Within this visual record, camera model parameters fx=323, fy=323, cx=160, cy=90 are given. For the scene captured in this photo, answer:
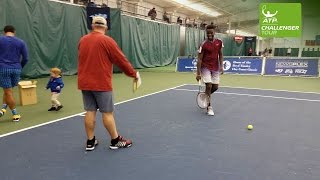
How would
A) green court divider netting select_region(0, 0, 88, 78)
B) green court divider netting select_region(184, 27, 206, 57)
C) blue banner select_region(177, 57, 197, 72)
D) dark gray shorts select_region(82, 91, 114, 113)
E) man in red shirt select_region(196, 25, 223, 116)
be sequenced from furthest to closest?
green court divider netting select_region(184, 27, 206, 57) → blue banner select_region(177, 57, 197, 72) → green court divider netting select_region(0, 0, 88, 78) → man in red shirt select_region(196, 25, 223, 116) → dark gray shorts select_region(82, 91, 114, 113)

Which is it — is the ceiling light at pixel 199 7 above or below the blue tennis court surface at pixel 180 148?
above

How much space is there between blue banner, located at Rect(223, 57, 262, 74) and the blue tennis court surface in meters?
9.03

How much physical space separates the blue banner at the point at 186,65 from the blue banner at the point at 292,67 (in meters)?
3.72

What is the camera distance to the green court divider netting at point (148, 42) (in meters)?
18.5

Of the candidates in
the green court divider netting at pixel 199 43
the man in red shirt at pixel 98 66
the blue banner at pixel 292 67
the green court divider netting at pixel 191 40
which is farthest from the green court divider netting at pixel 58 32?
the man in red shirt at pixel 98 66

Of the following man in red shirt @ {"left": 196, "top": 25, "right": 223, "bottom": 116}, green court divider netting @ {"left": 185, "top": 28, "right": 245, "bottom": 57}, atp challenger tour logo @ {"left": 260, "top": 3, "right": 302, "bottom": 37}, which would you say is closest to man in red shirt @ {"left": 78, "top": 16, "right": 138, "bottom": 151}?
man in red shirt @ {"left": 196, "top": 25, "right": 223, "bottom": 116}

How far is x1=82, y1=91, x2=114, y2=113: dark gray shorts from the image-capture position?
4.14 m

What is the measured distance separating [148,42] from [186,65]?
4536 millimetres

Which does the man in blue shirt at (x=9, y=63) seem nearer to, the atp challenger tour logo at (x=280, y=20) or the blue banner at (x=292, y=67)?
the atp challenger tour logo at (x=280, y=20)

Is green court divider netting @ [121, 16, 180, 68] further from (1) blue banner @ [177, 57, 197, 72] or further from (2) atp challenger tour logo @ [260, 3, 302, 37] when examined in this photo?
(2) atp challenger tour logo @ [260, 3, 302, 37]

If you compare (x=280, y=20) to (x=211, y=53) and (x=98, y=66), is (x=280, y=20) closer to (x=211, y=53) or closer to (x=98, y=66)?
(x=211, y=53)

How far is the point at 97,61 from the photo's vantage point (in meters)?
4.02

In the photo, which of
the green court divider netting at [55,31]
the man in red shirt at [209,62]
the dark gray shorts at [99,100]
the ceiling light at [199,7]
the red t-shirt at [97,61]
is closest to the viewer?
the red t-shirt at [97,61]

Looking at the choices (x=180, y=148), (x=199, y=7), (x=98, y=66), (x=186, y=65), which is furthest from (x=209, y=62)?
(x=199, y=7)
